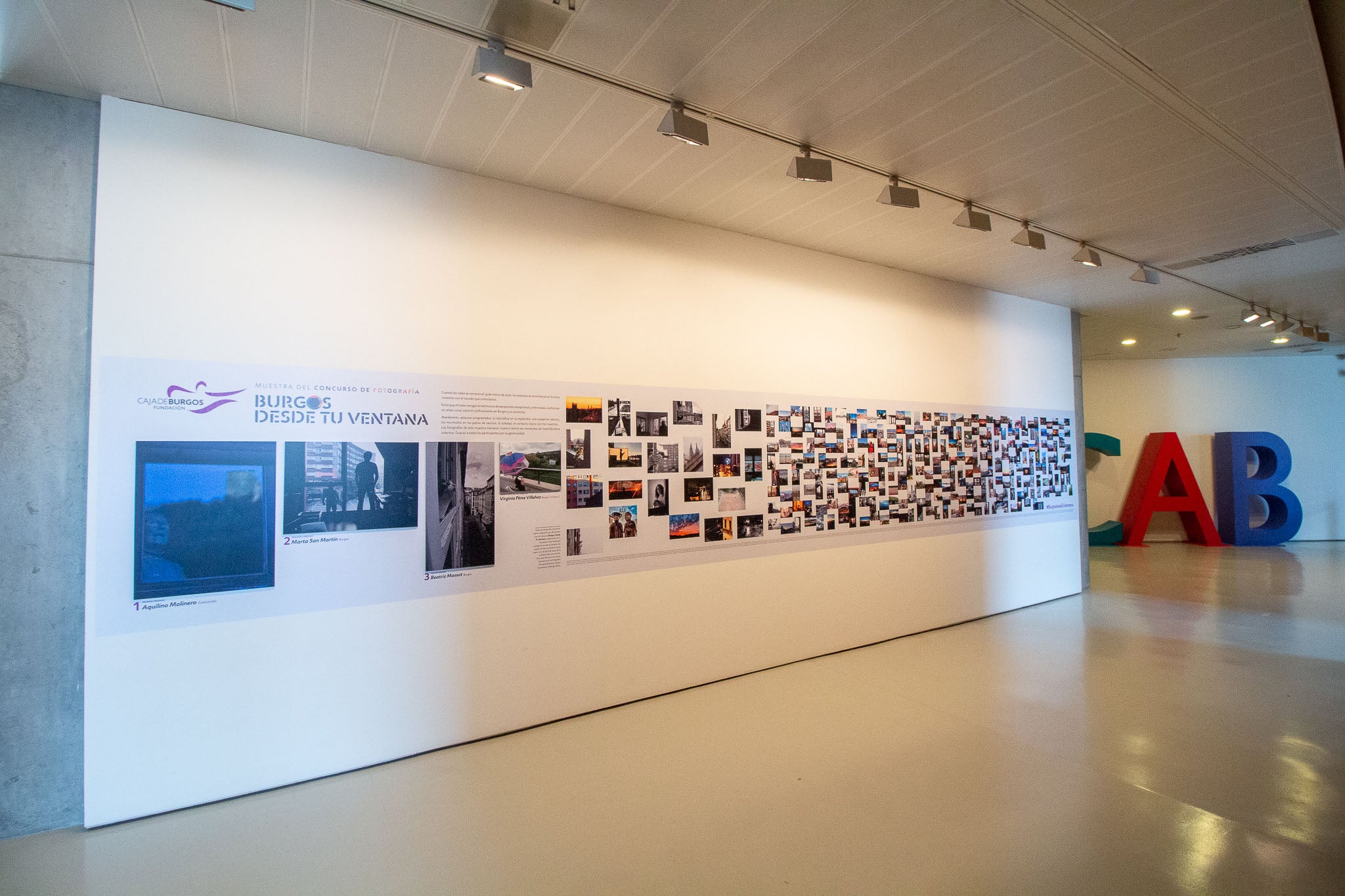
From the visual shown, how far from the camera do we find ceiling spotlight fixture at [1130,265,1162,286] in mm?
5203

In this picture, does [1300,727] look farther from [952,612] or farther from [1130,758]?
[952,612]

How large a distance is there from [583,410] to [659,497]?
2.52 feet

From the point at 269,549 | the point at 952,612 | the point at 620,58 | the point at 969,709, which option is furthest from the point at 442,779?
the point at 952,612

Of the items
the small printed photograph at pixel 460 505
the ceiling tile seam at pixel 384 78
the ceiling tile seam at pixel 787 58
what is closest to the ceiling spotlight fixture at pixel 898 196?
the ceiling tile seam at pixel 787 58

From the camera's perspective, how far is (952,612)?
562 centimetres

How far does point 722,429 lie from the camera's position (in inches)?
169

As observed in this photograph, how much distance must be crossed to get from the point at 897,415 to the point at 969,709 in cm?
248

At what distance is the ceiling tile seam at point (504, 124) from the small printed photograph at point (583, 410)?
4.45ft

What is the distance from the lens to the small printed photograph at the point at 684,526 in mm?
4039

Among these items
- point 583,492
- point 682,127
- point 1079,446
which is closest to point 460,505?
point 583,492

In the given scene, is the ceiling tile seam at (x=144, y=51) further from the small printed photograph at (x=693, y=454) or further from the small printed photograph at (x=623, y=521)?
the small printed photograph at (x=693, y=454)

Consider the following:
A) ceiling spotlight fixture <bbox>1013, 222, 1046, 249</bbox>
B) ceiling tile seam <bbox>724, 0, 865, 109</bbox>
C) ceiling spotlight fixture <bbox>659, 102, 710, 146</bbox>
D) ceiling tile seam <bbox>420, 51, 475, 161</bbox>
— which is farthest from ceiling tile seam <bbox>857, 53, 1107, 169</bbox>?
ceiling tile seam <bbox>420, 51, 475, 161</bbox>

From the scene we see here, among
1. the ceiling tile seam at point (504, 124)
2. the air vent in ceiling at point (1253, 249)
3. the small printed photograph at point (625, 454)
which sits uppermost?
the air vent in ceiling at point (1253, 249)

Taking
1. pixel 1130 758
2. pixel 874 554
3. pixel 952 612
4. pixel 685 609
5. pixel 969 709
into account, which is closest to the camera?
pixel 1130 758
